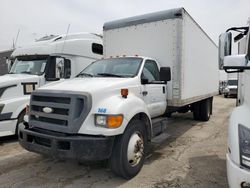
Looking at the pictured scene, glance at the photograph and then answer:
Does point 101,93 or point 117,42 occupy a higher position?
point 117,42

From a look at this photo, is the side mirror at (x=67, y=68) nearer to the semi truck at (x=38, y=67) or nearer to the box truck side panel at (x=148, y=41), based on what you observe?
the semi truck at (x=38, y=67)

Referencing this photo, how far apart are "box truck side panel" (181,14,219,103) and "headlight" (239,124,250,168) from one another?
3537mm

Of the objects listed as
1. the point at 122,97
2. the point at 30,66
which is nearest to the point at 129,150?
the point at 122,97

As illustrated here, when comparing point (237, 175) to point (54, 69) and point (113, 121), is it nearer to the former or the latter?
point (113, 121)

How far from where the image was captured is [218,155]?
5.41 m

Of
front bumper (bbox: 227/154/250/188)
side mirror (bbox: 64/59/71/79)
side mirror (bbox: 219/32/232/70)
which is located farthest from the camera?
side mirror (bbox: 64/59/71/79)

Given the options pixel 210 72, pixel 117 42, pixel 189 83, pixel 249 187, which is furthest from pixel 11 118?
pixel 210 72

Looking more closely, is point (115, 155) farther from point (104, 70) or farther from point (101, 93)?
point (104, 70)

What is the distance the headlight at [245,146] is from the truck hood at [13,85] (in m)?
5.71

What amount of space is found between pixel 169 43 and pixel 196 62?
1826 mm

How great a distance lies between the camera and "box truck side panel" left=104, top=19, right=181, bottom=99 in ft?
19.4

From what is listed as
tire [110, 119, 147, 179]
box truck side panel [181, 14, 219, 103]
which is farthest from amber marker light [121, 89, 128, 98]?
box truck side panel [181, 14, 219, 103]

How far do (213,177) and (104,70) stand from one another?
9.67 ft

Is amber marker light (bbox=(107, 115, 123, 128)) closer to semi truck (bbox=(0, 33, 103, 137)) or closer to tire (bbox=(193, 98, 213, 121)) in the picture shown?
semi truck (bbox=(0, 33, 103, 137))
